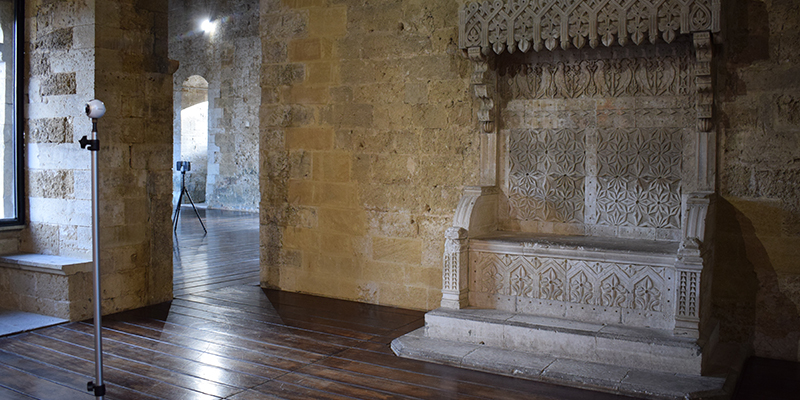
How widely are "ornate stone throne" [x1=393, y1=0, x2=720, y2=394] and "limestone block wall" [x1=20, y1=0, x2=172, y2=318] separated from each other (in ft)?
7.40

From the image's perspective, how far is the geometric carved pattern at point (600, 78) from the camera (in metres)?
3.98

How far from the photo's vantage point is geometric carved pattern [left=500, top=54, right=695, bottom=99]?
13.1 ft

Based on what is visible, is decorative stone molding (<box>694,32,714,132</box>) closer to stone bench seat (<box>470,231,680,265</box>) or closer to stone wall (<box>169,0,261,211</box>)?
stone bench seat (<box>470,231,680,265</box>)

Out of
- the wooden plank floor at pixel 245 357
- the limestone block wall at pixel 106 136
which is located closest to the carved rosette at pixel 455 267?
the wooden plank floor at pixel 245 357

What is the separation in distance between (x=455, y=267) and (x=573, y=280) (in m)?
0.69

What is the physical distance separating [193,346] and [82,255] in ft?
4.38

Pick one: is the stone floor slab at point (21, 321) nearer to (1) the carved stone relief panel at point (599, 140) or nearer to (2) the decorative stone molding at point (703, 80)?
(1) the carved stone relief panel at point (599, 140)

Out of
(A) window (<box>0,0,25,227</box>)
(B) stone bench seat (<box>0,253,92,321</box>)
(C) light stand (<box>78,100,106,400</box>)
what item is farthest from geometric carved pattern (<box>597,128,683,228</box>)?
(A) window (<box>0,0,25,227</box>)

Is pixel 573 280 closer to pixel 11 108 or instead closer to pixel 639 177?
pixel 639 177

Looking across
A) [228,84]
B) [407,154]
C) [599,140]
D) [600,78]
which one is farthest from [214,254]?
[228,84]

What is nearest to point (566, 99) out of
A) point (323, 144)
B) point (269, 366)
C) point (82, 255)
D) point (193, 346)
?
point (323, 144)

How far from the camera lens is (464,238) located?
13.0 feet

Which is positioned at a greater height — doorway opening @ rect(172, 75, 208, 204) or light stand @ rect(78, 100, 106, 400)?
doorway opening @ rect(172, 75, 208, 204)

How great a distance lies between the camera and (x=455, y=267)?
395 centimetres
